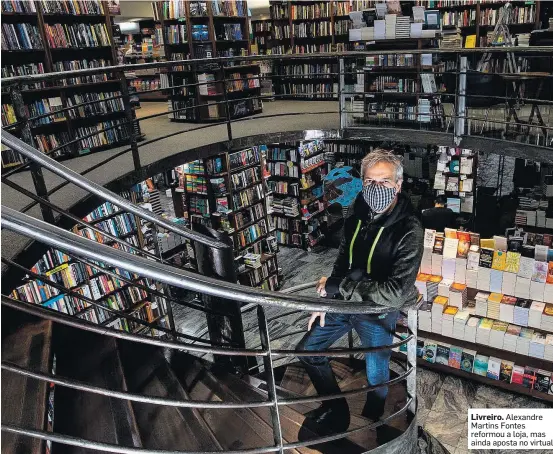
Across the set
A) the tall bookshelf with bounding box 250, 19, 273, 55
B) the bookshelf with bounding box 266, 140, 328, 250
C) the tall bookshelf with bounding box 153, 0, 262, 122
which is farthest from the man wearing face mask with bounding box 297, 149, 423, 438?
the tall bookshelf with bounding box 250, 19, 273, 55

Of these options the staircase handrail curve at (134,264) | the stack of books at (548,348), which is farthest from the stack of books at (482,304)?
the staircase handrail curve at (134,264)

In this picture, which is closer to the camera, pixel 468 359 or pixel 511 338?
pixel 511 338

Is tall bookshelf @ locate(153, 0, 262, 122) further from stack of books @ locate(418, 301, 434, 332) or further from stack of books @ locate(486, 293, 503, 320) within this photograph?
stack of books @ locate(486, 293, 503, 320)

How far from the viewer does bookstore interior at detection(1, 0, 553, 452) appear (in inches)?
181

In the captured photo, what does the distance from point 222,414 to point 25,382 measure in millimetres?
790

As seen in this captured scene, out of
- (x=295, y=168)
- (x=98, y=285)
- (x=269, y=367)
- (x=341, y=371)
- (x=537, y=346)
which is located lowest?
(x=537, y=346)

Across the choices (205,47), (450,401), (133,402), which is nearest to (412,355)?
(133,402)

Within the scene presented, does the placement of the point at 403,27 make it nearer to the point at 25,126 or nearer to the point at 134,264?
the point at 25,126

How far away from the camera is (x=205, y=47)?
278 inches

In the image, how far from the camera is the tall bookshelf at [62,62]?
4961 mm

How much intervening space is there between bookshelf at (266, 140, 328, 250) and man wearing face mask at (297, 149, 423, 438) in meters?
6.21

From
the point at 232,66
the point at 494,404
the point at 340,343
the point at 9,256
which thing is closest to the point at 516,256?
the point at 494,404

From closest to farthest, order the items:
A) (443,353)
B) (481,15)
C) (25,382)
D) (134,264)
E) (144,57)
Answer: (134,264)
(25,382)
(443,353)
(481,15)
(144,57)

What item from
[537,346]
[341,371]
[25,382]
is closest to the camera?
[25,382]
